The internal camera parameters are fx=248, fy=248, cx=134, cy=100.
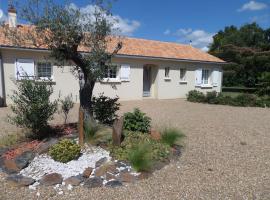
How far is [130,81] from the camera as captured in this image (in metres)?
16.1

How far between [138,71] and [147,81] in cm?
173

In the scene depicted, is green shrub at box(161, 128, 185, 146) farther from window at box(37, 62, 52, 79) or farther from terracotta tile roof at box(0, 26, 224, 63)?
terracotta tile roof at box(0, 26, 224, 63)

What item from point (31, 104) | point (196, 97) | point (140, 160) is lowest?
point (140, 160)

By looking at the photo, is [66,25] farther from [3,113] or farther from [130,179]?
[3,113]

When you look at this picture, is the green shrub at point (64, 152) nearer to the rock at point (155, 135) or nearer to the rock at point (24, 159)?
the rock at point (24, 159)

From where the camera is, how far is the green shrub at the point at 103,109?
6.92 meters

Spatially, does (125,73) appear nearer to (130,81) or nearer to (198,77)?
(130,81)

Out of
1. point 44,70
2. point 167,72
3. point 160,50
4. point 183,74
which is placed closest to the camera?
point 44,70

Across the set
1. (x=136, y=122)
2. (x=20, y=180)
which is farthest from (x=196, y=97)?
(x=20, y=180)

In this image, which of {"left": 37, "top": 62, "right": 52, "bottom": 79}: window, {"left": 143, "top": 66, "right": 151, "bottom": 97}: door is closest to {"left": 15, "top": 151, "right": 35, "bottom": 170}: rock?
{"left": 37, "top": 62, "right": 52, "bottom": 79}: window

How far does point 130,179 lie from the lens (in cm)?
422

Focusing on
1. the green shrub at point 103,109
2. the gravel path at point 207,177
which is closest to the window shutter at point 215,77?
the gravel path at point 207,177

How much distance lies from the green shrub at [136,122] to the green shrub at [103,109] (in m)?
0.75

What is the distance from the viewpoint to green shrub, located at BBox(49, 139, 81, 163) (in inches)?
186
